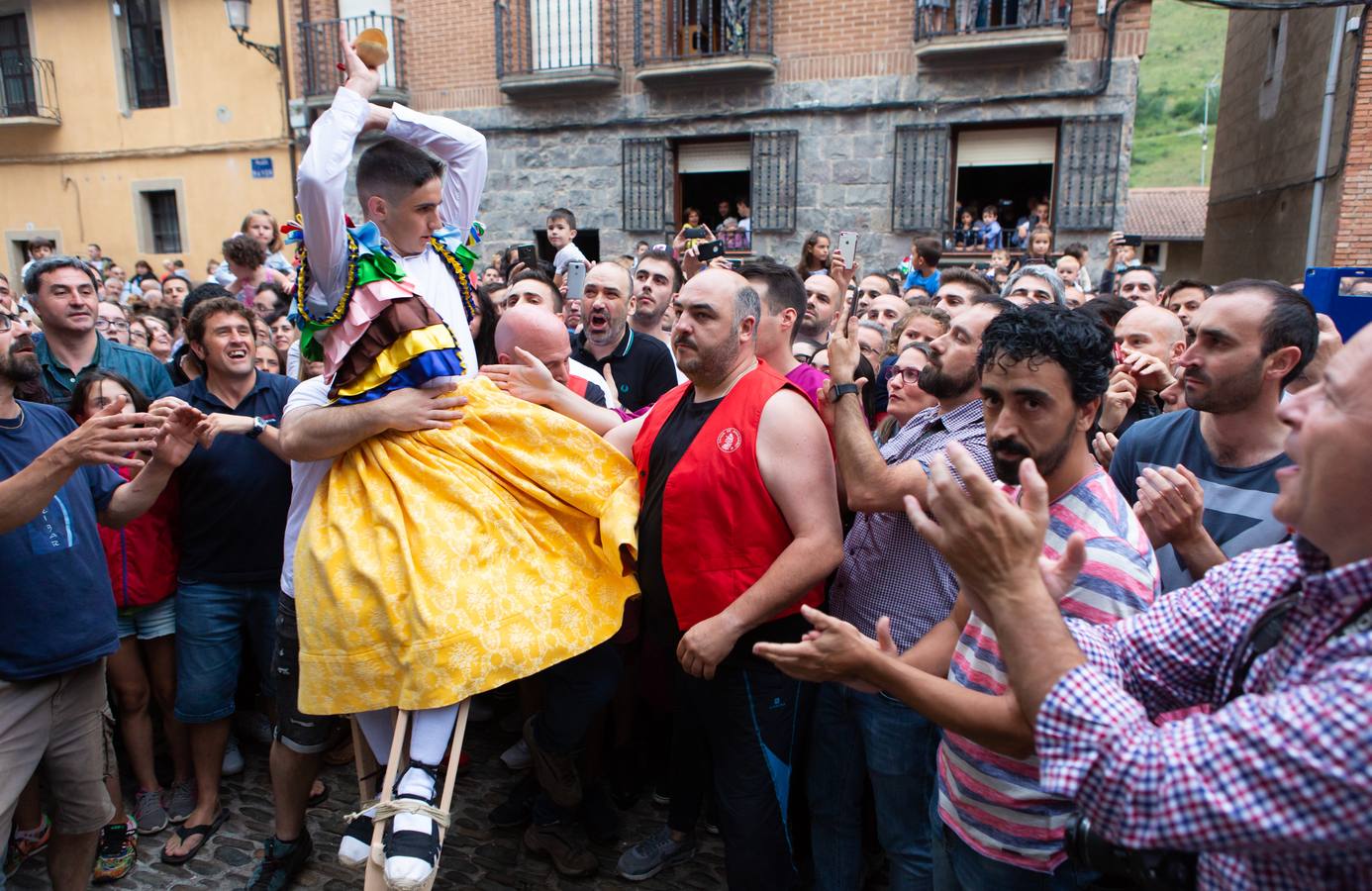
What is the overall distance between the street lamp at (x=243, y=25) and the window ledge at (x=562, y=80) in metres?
4.83

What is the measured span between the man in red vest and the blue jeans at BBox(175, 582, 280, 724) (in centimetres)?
194

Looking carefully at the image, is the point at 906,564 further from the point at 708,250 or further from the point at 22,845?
the point at 22,845

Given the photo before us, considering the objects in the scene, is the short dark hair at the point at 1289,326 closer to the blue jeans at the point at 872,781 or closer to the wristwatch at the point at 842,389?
the wristwatch at the point at 842,389

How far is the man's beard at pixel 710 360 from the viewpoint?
2.79 meters

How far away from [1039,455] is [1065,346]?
10.2 inches

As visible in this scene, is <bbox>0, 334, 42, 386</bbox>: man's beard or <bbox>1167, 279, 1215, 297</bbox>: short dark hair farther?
<bbox>1167, 279, 1215, 297</bbox>: short dark hair

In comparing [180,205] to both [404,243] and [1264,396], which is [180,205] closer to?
[404,243]

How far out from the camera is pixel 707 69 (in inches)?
476

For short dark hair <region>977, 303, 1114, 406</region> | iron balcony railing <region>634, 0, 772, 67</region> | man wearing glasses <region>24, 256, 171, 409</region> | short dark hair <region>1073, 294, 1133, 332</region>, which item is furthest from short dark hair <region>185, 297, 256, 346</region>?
iron balcony railing <region>634, 0, 772, 67</region>

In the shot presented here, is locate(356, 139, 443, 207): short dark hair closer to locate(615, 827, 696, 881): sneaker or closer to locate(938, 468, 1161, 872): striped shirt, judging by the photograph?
locate(938, 468, 1161, 872): striped shirt

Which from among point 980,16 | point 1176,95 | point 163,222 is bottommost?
point 163,222

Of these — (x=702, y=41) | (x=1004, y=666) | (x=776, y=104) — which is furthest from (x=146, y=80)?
(x=1004, y=666)

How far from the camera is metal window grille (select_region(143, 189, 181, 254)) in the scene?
17.0 meters

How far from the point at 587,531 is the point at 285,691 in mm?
1294
